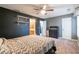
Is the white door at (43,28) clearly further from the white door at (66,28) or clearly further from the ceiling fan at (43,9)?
the white door at (66,28)

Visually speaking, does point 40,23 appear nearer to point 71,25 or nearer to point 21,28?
point 21,28

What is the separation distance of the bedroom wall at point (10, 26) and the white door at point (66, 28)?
68 cm

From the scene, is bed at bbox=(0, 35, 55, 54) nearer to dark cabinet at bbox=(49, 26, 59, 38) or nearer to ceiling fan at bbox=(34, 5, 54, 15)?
dark cabinet at bbox=(49, 26, 59, 38)

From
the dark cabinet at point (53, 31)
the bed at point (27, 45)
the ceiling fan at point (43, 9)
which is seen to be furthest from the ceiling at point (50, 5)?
the bed at point (27, 45)

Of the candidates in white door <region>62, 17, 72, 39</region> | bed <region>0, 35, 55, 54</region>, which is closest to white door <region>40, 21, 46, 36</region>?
bed <region>0, 35, 55, 54</region>

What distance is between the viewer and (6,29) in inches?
69.3

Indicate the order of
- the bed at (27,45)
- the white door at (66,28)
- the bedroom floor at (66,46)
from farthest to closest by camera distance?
the white door at (66,28)
the bedroom floor at (66,46)
the bed at (27,45)

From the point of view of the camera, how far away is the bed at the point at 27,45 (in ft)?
5.49

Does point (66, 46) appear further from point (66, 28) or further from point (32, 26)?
point (32, 26)

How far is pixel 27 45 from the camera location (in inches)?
71.0

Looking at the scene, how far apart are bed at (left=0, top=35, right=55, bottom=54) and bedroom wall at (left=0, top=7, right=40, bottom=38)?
0.09m

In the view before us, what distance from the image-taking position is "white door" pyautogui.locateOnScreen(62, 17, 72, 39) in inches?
75.9
